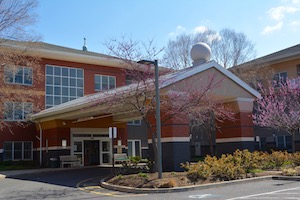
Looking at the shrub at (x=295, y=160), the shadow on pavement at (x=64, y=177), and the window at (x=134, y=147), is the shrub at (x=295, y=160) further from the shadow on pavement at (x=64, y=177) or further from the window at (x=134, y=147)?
the window at (x=134, y=147)

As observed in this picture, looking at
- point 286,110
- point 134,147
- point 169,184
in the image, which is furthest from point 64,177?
point 134,147

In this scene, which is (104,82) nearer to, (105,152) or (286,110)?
(105,152)

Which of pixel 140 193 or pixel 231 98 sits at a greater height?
pixel 231 98

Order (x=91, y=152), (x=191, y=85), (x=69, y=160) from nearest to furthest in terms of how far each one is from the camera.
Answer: (x=191, y=85)
(x=69, y=160)
(x=91, y=152)

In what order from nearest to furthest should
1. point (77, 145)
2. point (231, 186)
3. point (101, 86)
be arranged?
point (231, 186), point (77, 145), point (101, 86)

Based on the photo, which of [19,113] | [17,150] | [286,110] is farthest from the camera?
[17,150]

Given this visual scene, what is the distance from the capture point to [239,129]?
2262cm

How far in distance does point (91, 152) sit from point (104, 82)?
8.88m

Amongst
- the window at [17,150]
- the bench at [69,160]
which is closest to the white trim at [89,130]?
the bench at [69,160]

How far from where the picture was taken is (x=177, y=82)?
61.6 ft

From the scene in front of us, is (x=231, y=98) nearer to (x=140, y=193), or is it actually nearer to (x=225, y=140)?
(x=225, y=140)

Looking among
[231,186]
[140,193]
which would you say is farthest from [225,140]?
[140,193]

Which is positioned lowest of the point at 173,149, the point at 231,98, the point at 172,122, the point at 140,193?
the point at 140,193

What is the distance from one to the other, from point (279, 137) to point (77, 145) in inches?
851
